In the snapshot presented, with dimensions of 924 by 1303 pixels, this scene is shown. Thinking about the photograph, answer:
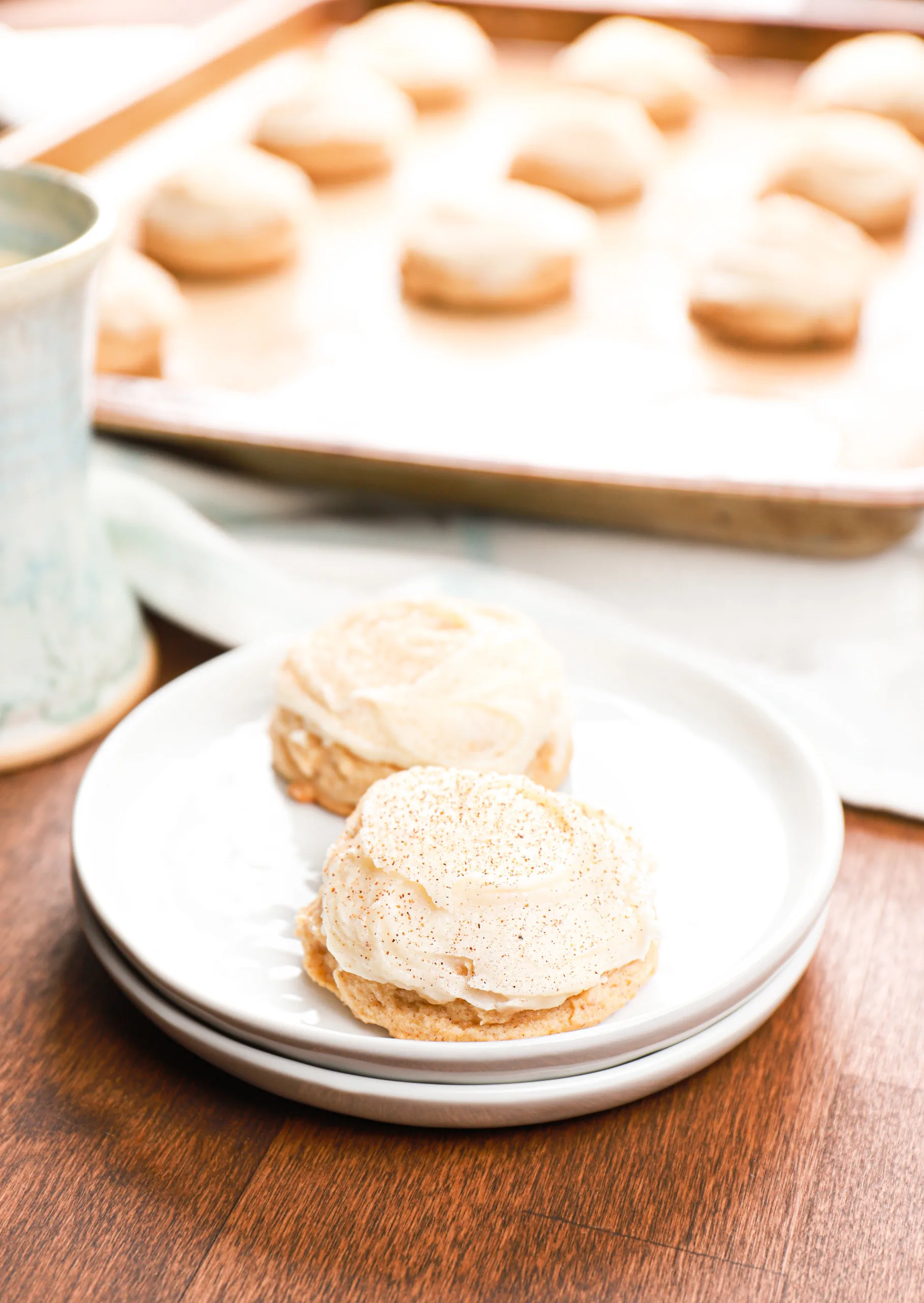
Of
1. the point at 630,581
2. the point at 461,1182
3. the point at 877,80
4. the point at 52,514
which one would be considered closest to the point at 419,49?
the point at 877,80

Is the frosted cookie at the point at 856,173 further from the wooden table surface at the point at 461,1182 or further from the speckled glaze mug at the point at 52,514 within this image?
the wooden table surface at the point at 461,1182

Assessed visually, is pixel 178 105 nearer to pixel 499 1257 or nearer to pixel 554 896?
pixel 554 896

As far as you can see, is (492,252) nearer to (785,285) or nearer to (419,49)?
(785,285)

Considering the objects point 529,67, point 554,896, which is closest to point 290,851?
point 554,896

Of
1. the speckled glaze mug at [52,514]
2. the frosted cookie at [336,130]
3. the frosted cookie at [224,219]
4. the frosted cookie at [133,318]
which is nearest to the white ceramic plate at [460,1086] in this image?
the speckled glaze mug at [52,514]

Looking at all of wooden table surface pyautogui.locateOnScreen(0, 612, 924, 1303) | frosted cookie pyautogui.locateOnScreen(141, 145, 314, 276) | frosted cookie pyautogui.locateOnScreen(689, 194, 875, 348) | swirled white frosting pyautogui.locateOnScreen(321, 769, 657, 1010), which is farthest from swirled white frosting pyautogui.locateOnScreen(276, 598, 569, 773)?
frosted cookie pyautogui.locateOnScreen(141, 145, 314, 276)

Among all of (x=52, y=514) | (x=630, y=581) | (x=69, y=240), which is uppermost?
(x=69, y=240)
